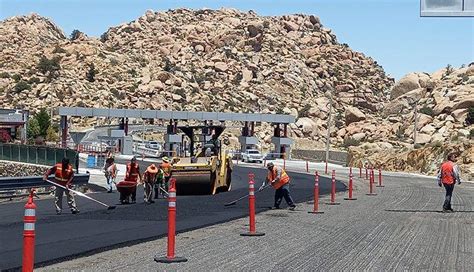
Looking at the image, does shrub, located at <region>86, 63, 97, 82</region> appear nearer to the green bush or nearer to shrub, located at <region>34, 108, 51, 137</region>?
the green bush

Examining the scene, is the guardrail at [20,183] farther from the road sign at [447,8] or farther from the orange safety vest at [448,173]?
the road sign at [447,8]

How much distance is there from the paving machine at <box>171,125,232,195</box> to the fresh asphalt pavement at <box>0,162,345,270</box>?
0.77 m

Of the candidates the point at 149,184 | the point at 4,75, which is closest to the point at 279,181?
the point at 149,184

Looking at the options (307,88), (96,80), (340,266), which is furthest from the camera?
(307,88)

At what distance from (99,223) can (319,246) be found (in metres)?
5.93

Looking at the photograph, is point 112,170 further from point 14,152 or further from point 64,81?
point 64,81

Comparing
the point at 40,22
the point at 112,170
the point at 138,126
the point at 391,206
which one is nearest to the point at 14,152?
the point at 112,170

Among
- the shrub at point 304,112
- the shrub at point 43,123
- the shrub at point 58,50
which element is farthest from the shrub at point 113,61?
the shrub at point 43,123

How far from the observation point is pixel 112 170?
29.4 meters

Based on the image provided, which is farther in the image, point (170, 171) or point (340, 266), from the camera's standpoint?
point (170, 171)

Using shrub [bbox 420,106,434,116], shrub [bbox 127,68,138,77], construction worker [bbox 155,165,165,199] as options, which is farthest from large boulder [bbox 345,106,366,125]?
construction worker [bbox 155,165,165,199]

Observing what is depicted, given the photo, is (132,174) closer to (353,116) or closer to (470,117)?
(470,117)

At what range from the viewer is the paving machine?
27750 millimetres

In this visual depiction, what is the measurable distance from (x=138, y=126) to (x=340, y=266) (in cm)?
10363
